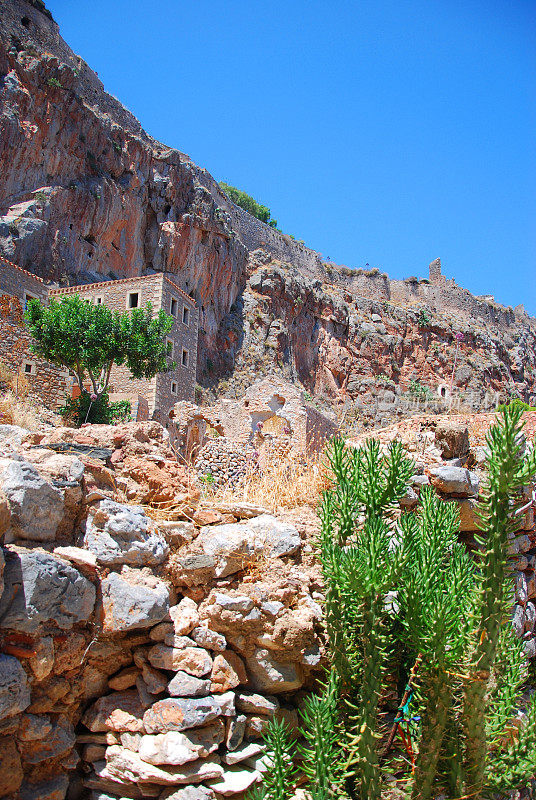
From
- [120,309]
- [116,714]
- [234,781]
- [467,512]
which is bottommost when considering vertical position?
[234,781]

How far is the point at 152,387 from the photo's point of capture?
21094 mm

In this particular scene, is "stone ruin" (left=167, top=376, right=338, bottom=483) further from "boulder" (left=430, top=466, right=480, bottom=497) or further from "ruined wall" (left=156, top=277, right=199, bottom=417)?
"ruined wall" (left=156, top=277, right=199, bottom=417)

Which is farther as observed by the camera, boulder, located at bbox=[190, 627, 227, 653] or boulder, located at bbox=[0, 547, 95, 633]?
boulder, located at bbox=[190, 627, 227, 653]

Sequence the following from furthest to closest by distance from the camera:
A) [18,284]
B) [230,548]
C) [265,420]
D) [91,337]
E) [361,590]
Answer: [18,284], [91,337], [265,420], [230,548], [361,590]

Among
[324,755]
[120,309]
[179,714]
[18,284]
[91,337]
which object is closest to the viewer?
[324,755]

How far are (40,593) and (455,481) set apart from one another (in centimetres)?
343

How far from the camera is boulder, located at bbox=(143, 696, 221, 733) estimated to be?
3.35 meters

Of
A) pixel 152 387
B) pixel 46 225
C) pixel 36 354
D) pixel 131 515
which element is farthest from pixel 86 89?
pixel 131 515

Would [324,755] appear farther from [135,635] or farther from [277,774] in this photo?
[135,635]

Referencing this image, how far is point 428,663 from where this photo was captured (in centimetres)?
308

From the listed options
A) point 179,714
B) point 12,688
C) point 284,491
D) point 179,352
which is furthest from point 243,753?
point 179,352

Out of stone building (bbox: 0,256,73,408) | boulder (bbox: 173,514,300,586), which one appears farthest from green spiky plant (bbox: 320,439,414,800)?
stone building (bbox: 0,256,73,408)

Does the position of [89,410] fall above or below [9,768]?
above

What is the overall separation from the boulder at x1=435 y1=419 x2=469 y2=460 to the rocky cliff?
11531 mm
